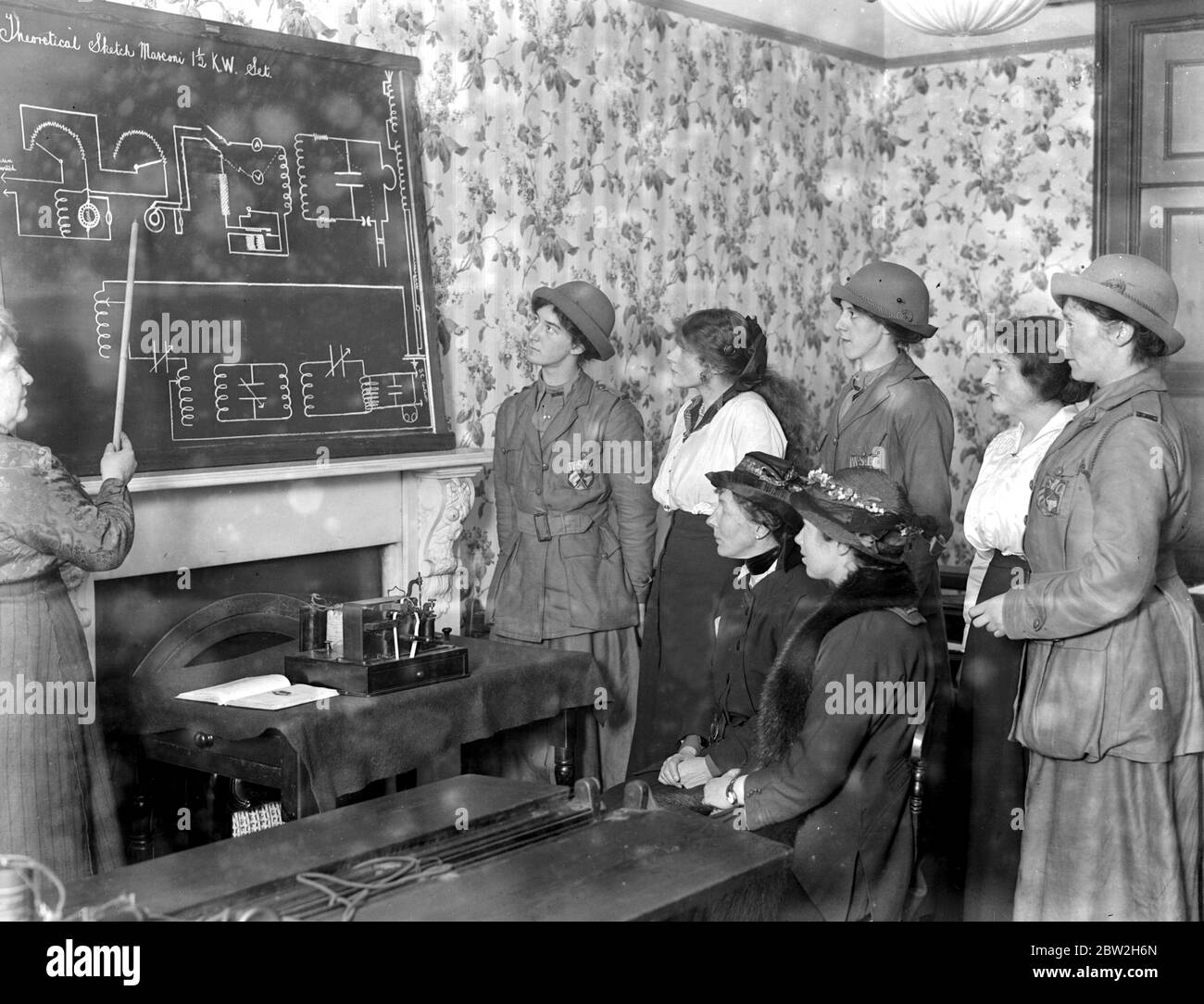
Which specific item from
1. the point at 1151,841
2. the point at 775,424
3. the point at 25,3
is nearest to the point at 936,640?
the point at 775,424

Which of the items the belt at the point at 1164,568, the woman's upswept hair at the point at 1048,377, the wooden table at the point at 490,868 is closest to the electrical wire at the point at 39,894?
the wooden table at the point at 490,868

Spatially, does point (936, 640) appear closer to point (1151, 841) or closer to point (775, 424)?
point (775, 424)

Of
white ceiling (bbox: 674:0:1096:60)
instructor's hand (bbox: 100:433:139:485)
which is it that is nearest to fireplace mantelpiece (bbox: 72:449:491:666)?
instructor's hand (bbox: 100:433:139:485)

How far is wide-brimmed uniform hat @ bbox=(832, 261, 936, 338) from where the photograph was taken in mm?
4195

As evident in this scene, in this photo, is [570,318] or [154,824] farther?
[570,318]

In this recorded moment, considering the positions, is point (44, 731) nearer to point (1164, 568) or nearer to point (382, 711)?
point (382, 711)

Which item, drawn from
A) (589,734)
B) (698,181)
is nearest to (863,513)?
(589,734)

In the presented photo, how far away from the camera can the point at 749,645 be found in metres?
3.50

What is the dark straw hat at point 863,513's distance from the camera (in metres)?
2.99

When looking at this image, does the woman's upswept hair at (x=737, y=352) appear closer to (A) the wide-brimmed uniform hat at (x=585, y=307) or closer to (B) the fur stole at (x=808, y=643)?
(A) the wide-brimmed uniform hat at (x=585, y=307)

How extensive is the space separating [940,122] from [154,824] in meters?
4.78

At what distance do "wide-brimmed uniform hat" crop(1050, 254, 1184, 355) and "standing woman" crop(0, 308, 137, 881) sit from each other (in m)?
2.17

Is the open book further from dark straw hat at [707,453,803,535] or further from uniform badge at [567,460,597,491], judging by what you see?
uniform badge at [567,460,597,491]

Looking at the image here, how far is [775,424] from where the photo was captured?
14.3 ft
